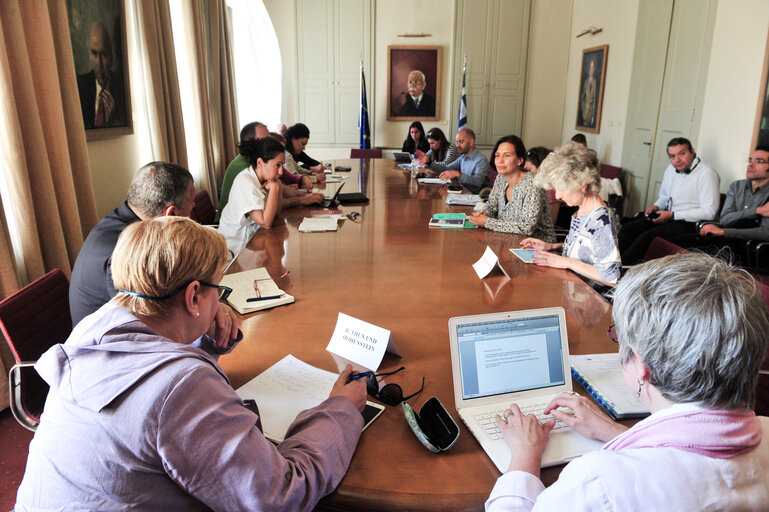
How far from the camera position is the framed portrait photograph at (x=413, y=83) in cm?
866

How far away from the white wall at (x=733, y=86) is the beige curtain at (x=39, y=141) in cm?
497

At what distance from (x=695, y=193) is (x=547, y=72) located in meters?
4.54

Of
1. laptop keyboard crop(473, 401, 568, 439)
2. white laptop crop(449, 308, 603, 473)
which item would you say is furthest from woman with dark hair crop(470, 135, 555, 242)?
laptop keyboard crop(473, 401, 568, 439)

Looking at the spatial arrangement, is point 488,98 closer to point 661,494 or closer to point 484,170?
point 484,170

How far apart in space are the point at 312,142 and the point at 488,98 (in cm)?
304

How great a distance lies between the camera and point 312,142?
8.96 m

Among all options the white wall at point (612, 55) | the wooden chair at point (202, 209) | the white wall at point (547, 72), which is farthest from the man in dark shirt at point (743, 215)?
the white wall at point (547, 72)

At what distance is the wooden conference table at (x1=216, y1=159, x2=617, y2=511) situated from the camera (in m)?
1.05

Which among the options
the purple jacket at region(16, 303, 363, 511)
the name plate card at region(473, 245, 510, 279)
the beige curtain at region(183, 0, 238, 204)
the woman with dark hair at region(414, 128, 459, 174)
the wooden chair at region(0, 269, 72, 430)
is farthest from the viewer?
the woman with dark hair at region(414, 128, 459, 174)

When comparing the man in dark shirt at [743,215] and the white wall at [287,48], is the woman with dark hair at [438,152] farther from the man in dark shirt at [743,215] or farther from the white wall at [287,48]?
the man in dark shirt at [743,215]

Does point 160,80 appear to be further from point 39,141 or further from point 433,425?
point 433,425

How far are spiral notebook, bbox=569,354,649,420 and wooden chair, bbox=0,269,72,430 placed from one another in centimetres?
165

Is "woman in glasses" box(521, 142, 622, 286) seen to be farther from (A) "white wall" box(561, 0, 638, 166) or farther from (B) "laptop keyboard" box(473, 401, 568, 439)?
(A) "white wall" box(561, 0, 638, 166)

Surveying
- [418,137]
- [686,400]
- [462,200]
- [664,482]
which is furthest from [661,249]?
[418,137]
